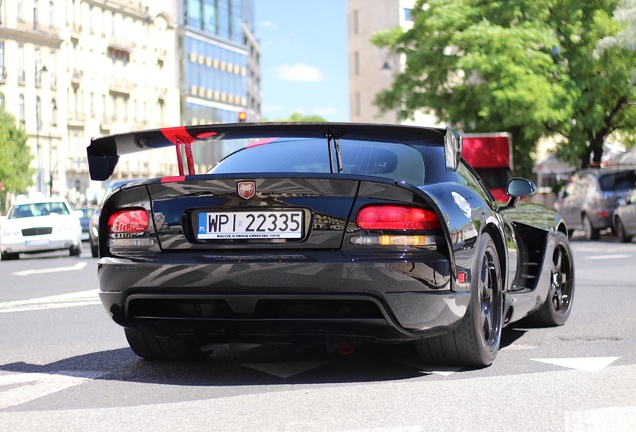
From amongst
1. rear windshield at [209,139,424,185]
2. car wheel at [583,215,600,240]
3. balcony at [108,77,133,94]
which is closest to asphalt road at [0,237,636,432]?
rear windshield at [209,139,424,185]

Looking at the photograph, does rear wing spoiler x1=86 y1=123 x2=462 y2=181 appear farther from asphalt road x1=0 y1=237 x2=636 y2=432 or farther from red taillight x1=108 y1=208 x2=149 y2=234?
asphalt road x1=0 y1=237 x2=636 y2=432

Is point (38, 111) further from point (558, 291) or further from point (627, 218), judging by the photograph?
point (558, 291)

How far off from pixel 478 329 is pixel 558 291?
8.62ft

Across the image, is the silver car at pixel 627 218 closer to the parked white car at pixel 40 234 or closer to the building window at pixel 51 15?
the parked white car at pixel 40 234

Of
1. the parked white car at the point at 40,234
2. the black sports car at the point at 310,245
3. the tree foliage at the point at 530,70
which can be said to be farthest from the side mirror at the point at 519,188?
the tree foliage at the point at 530,70

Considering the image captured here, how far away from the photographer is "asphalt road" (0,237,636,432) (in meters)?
5.24

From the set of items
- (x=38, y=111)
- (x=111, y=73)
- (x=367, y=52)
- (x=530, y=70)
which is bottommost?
(x=530, y=70)

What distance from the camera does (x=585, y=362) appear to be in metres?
6.98

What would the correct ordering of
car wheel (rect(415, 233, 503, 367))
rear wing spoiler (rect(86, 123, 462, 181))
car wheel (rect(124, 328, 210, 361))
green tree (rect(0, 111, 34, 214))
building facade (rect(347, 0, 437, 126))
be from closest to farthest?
rear wing spoiler (rect(86, 123, 462, 181)) → car wheel (rect(415, 233, 503, 367)) → car wheel (rect(124, 328, 210, 361)) → green tree (rect(0, 111, 34, 214)) → building facade (rect(347, 0, 437, 126))

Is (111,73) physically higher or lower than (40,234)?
higher

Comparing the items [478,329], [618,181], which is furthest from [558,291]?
[618,181]

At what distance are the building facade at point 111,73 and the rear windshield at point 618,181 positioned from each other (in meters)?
54.5

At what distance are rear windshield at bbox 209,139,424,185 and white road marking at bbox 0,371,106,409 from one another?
132 centimetres

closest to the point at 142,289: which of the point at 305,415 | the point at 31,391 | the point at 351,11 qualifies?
the point at 31,391
